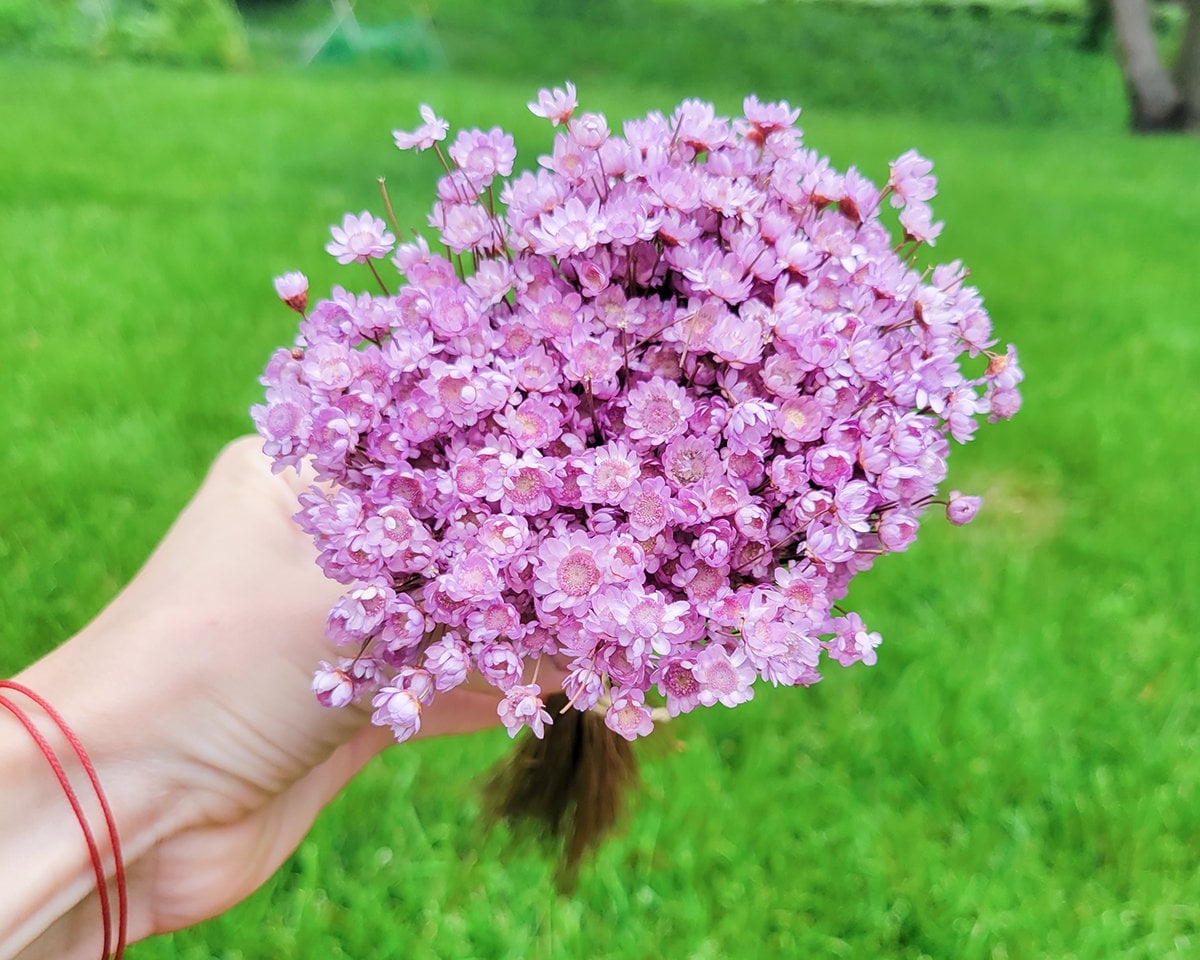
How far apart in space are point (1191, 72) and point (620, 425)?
9175 millimetres

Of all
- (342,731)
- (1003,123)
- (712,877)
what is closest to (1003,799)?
(712,877)

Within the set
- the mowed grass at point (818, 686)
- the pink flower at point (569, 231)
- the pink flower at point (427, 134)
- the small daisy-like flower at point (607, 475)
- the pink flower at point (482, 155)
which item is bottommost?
the mowed grass at point (818, 686)

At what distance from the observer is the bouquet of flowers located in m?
0.69

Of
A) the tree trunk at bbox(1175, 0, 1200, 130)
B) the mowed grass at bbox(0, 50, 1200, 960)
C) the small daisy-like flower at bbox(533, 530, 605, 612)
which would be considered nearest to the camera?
the small daisy-like flower at bbox(533, 530, 605, 612)

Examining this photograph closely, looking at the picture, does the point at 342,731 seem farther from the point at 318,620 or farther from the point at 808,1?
the point at 808,1

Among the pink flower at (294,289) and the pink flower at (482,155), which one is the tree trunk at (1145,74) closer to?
→ the pink flower at (482,155)

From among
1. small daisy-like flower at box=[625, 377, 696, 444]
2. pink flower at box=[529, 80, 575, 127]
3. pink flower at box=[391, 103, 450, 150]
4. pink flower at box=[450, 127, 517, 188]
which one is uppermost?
pink flower at box=[529, 80, 575, 127]

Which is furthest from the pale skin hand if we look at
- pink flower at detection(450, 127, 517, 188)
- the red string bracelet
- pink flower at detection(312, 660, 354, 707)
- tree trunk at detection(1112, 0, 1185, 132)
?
tree trunk at detection(1112, 0, 1185, 132)

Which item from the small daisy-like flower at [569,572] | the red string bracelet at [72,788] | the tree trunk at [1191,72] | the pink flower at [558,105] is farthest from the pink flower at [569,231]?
the tree trunk at [1191,72]

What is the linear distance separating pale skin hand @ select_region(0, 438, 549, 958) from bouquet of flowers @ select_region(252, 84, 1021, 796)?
0.34m

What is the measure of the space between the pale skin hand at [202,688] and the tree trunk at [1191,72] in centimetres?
902

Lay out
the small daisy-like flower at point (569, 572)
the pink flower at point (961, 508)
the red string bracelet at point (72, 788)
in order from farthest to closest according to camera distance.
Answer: the red string bracelet at point (72, 788), the pink flower at point (961, 508), the small daisy-like flower at point (569, 572)

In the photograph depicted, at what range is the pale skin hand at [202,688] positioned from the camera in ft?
3.46

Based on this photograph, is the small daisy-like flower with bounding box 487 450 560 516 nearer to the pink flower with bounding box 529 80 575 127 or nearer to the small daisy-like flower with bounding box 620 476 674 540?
the small daisy-like flower with bounding box 620 476 674 540
